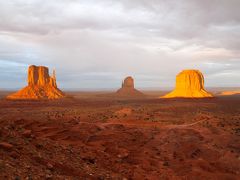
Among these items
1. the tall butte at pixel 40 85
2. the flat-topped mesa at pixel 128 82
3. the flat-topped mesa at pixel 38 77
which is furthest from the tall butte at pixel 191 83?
the flat-topped mesa at pixel 128 82

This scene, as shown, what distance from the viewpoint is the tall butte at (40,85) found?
402ft

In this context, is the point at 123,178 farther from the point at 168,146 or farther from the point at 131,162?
the point at 168,146

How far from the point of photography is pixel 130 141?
2664cm

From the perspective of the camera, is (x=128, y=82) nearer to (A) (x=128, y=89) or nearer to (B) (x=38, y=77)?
(A) (x=128, y=89)

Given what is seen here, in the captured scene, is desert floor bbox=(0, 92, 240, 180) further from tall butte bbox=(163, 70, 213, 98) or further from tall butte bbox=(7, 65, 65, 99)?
tall butte bbox=(7, 65, 65, 99)

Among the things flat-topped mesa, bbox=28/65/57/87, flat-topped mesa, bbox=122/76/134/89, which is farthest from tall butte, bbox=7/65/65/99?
flat-topped mesa, bbox=122/76/134/89

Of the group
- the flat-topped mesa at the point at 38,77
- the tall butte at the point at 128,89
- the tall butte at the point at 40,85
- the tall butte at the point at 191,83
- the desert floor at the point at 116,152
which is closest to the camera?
the desert floor at the point at 116,152

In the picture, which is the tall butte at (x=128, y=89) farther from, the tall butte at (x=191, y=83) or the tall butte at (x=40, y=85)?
the tall butte at (x=40, y=85)

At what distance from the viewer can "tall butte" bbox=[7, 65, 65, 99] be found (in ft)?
402

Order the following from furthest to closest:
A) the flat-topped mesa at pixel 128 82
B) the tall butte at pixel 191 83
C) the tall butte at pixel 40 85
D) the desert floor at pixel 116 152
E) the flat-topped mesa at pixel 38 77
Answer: the flat-topped mesa at pixel 128 82
the flat-topped mesa at pixel 38 77
the tall butte at pixel 191 83
the tall butte at pixel 40 85
the desert floor at pixel 116 152

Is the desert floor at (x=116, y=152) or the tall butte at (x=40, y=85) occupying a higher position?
the tall butte at (x=40, y=85)

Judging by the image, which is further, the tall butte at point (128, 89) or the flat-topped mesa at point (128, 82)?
the flat-topped mesa at point (128, 82)

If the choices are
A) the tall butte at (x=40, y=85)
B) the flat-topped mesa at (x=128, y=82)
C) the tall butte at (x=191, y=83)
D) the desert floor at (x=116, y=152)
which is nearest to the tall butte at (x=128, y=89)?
the flat-topped mesa at (x=128, y=82)

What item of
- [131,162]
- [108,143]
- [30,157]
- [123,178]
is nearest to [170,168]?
[131,162]
